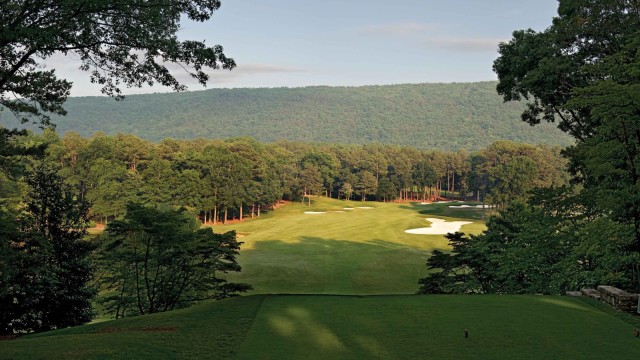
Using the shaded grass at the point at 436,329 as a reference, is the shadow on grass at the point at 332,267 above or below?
below

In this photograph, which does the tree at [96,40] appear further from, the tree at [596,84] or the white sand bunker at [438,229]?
the white sand bunker at [438,229]

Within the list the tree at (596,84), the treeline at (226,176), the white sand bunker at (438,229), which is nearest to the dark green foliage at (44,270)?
the tree at (596,84)

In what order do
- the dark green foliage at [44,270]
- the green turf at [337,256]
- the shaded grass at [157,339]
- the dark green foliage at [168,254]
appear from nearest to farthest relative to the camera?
the shaded grass at [157,339]
the dark green foliage at [44,270]
the dark green foliage at [168,254]
the green turf at [337,256]

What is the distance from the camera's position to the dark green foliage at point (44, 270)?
1786cm

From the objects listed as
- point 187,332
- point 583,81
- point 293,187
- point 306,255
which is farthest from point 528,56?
point 293,187

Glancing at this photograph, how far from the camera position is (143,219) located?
68.9ft

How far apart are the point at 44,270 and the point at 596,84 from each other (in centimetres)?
2077

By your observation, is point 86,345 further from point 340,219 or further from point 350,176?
point 350,176

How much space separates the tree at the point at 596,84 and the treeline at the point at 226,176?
54.2 m

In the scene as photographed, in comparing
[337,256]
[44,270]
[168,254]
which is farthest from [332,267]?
[44,270]

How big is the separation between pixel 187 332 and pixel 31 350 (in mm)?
3125

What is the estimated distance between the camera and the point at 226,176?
311 ft

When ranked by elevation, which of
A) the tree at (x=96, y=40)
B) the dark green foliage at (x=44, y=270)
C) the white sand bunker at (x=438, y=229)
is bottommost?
the white sand bunker at (x=438, y=229)

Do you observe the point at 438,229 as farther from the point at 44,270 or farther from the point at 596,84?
the point at 44,270
